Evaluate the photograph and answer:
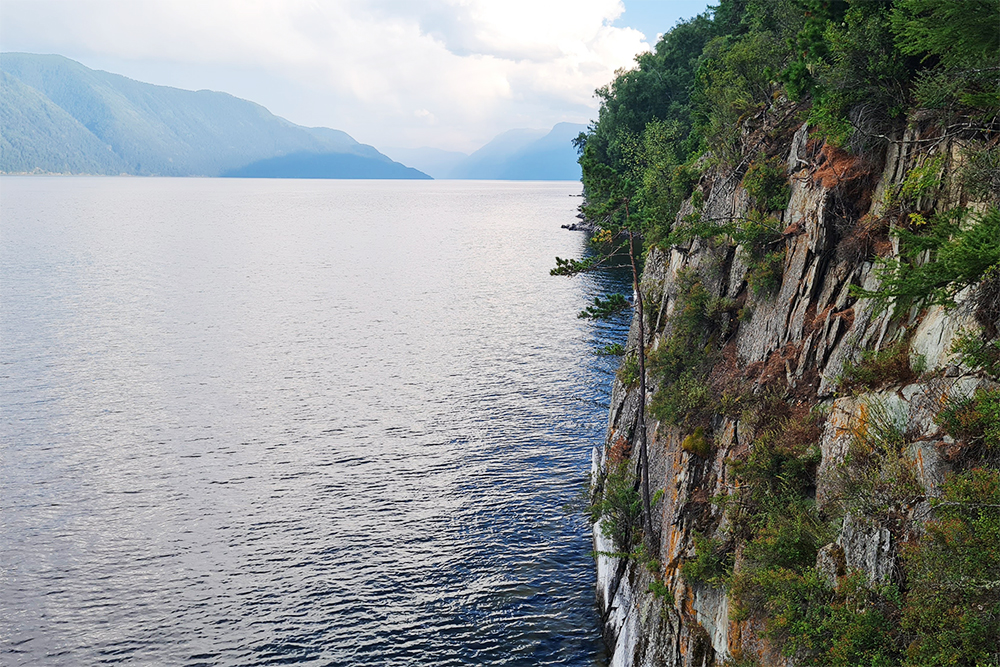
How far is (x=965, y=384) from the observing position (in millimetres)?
12344

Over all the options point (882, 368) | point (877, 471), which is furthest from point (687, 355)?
point (877, 471)

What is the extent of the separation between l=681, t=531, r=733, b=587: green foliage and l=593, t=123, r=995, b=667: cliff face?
5.0 inches

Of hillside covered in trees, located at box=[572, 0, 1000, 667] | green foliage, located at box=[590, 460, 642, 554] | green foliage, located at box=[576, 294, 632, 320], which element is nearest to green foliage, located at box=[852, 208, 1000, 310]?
hillside covered in trees, located at box=[572, 0, 1000, 667]

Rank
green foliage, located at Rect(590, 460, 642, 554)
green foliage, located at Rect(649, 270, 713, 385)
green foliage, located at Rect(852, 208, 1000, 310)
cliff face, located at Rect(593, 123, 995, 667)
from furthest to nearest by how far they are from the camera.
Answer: green foliage, located at Rect(590, 460, 642, 554)
green foliage, located at Rect(649, 270, 713, 385)
cliff face, located at Rect(593, 123, 995, 667)
green foliage, located at Rect(852, 208, 1000, 310)

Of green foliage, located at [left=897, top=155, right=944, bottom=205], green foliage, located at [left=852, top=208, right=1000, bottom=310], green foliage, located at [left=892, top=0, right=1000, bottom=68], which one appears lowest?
green foliage, located at [left=852, top=208, right=1000, bottom=310]

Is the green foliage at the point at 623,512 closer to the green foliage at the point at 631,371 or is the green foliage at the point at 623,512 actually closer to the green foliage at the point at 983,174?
the green foliage at the point at 631,371

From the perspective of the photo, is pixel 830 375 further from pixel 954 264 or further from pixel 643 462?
pixel 643 462

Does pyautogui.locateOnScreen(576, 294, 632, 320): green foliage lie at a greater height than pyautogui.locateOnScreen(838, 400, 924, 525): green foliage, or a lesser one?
greater

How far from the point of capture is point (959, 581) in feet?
34.8

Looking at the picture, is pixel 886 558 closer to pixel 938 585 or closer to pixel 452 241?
pixel 938 585

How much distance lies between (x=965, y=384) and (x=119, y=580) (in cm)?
3475

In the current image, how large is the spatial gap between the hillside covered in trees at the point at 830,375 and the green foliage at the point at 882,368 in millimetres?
58

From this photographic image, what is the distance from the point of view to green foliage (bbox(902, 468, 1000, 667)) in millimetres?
10211

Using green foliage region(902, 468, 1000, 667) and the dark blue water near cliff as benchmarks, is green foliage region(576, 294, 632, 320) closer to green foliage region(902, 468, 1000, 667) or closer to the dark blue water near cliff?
the dark blue water near cliff
